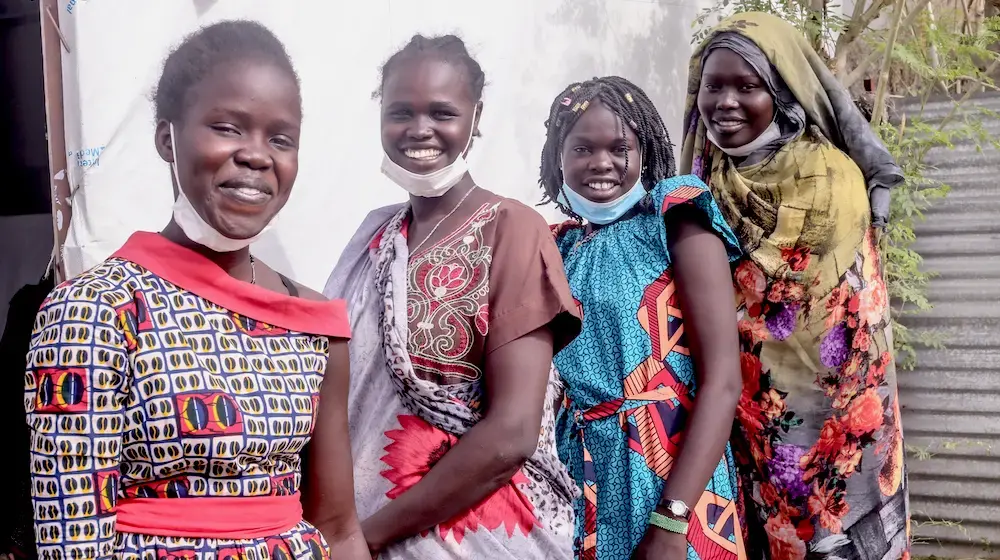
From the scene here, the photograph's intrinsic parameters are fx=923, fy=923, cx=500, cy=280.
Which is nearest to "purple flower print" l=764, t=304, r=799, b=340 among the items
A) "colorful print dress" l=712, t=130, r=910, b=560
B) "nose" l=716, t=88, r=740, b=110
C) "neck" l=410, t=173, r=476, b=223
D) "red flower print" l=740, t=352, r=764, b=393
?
"colorful print dress" l=712, t=130, r=910, b=560

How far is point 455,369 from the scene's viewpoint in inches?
72.7

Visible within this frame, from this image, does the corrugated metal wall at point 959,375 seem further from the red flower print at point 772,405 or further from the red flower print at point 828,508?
the red flower print at point 772,405

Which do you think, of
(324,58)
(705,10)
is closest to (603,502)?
(324,58)

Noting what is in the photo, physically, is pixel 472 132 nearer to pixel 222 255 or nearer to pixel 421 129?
pixel 421 129

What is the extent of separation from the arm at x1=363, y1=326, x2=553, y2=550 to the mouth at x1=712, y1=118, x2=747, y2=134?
130 centimetres

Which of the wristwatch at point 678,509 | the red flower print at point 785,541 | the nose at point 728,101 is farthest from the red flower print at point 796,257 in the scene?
the wristwatch at point 678,509

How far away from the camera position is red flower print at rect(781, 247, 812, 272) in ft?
9.10

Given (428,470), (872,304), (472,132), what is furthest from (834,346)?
(428,470)

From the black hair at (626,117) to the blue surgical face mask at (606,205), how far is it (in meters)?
0.07

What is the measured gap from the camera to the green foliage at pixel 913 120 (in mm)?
4559

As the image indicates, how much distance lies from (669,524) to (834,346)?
3.27 feet

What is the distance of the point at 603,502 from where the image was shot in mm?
2279

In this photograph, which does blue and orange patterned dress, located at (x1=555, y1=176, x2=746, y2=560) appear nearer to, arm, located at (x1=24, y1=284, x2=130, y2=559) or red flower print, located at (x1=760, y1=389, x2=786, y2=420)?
red flower print, located at (x1=760, y1=389, x2=786, y2=420)

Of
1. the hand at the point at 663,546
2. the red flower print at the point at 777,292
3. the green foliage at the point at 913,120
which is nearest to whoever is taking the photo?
the hand at the point at 663,546
